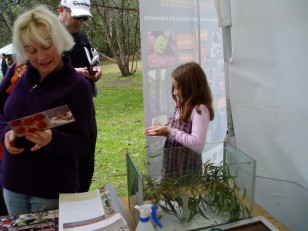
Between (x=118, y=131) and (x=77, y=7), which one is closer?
(x=77, y=7)

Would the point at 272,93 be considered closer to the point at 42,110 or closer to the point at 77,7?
the point at 42,110

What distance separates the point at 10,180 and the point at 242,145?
3.98ft

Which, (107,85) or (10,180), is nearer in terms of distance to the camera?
(10,180)

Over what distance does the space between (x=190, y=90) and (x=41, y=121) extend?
911 mm

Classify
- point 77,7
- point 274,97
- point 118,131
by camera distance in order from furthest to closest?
point 118,131
point 77,7
point 274,97

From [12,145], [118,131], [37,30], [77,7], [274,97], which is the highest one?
[77,7]

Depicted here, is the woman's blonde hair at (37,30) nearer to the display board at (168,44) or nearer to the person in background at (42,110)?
the person in background at (42,110)

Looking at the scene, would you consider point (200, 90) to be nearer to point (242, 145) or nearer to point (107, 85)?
point (242, 145)

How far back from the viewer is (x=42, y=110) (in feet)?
3.80

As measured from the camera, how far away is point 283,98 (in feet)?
4.91

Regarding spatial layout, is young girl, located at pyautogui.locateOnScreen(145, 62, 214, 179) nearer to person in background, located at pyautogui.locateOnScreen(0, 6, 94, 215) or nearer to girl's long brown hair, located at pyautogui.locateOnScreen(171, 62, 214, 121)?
girl's long brown hair, located at pyautogui.locateOnScreen(171, 62, 214, 121)

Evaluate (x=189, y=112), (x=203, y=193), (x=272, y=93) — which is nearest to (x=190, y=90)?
(x=189, y=112)

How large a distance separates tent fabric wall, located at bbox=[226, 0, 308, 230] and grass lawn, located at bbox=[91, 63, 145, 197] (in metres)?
0.65

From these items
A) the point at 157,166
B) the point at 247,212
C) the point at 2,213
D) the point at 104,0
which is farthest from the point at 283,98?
the point at 104,0
